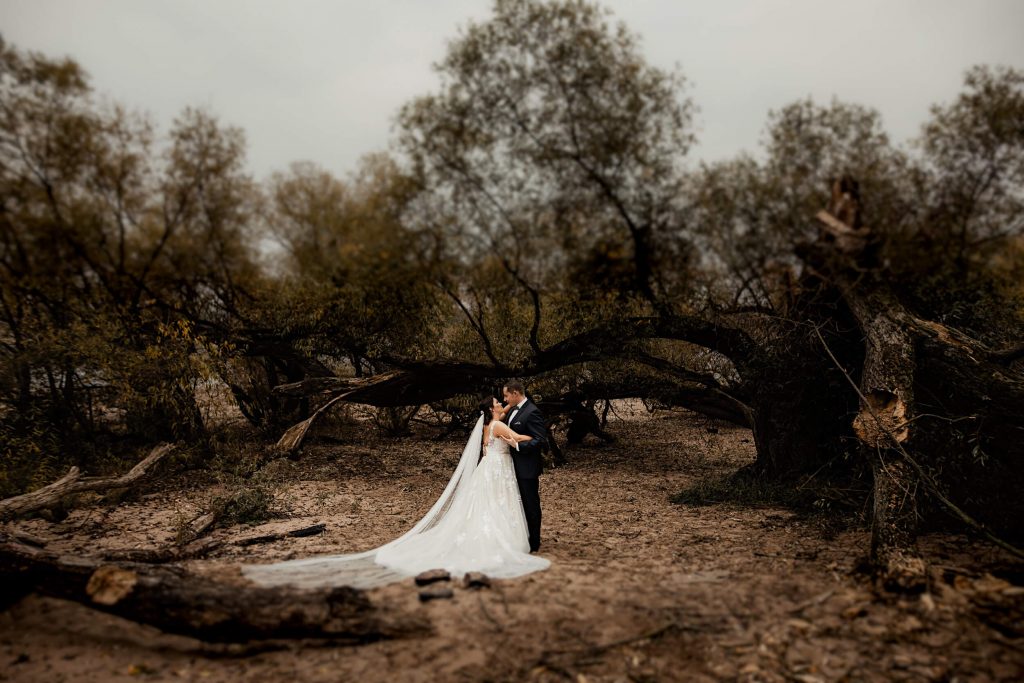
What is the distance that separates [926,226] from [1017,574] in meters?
6.19

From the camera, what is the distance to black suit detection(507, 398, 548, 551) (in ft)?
24.8


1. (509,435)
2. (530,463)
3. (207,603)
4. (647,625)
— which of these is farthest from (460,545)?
(207,603)

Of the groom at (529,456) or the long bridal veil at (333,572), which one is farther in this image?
the groom at (529,456)

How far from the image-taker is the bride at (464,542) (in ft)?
20.7

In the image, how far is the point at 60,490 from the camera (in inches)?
383

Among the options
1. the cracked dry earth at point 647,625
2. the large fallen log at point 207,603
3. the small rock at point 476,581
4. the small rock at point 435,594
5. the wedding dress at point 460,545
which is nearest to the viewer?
the cracked dry earth at point 647,625

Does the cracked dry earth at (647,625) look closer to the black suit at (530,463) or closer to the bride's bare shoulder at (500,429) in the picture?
the black suit at (530,463)

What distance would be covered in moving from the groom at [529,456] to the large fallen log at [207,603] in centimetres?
258

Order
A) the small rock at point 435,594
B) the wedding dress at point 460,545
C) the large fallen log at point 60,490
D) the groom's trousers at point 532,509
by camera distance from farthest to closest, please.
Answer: the large fallen log at point 60,490 → the groom's trousers at point 532,509 → the wedding dress at point 460,545 → the small rock at point 435,594

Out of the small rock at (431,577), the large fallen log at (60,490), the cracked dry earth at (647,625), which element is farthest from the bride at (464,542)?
the large fallen log at (60,490)

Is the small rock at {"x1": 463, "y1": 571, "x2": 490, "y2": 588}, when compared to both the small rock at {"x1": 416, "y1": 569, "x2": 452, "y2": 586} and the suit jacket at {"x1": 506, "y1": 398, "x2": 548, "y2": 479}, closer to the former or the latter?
the small rock at {"x1": 416, "y1": 569, "x2": 452, "y2": 586}

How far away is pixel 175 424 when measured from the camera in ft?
44.9

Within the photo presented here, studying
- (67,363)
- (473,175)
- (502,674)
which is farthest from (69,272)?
(502,674)

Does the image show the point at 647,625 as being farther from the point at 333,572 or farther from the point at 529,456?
the point at 333,572
